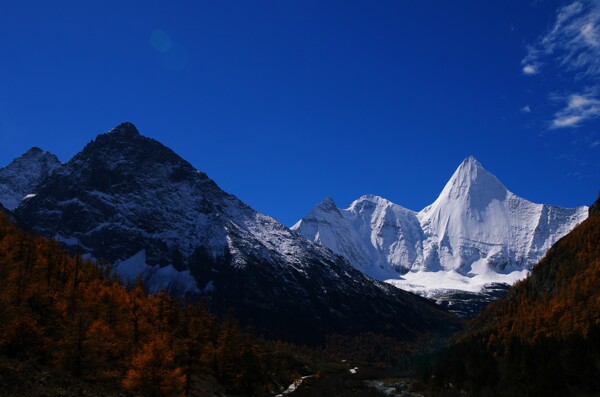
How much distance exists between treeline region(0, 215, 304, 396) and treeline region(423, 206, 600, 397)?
169 feet

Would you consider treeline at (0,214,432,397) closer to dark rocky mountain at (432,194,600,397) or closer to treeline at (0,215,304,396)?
treeline at (0,215,304,396)

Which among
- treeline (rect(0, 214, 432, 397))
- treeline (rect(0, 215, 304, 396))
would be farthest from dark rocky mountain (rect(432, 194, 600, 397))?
treeline (rect(0, 215, 304, 396))

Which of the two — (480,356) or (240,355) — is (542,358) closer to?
(480,356)

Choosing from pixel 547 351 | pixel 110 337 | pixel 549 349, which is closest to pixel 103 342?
pixel 110 337

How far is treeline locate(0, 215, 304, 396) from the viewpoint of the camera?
7744cm

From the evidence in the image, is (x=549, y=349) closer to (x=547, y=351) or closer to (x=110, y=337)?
(x=547, y=351)

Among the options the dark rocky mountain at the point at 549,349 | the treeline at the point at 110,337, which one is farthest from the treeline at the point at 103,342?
the dark rocky mountain at the point at 549,349

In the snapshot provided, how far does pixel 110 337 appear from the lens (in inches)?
3661

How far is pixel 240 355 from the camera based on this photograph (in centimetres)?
12912

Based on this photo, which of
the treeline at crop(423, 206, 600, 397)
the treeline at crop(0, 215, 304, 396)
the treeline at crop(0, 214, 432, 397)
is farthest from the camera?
the treeline at crop(423, 206, 600, 397)

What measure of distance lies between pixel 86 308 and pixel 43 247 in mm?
58773

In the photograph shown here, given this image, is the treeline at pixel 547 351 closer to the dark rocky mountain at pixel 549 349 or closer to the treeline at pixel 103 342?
the dark rocky mountain at pixel 549 349

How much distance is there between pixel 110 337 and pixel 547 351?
3486 inches

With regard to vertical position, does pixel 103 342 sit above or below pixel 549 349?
below
